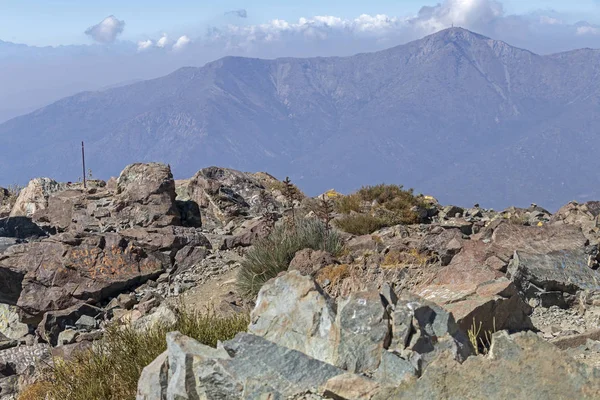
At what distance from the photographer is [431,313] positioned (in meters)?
5.49

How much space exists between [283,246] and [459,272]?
12.2 ft

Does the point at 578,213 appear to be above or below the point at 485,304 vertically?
below

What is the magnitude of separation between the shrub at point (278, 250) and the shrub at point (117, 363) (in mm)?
3470

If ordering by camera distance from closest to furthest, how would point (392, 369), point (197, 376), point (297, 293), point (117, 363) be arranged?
point (392, 369) → point (197, 376) → point (297, 293) → point (117, 363)

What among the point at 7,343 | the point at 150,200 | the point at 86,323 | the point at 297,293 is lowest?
Result: the point at 7,343

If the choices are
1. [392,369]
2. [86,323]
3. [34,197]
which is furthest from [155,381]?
[34,197]

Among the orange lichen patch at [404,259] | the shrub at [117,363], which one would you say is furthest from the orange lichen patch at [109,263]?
the shrub at [117,363]

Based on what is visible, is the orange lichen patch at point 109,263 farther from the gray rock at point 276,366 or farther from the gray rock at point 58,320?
the gray rock at point 276,366

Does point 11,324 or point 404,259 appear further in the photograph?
point 11,324

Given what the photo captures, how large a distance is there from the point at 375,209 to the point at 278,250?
18.8 ft

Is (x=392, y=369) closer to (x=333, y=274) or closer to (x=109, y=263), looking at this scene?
(x=333, y=274)

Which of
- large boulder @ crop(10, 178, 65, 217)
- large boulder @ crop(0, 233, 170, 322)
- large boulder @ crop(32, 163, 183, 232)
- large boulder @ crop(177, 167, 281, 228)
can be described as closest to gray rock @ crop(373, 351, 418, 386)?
large boulder @ crop(0, 233, 170, 322)

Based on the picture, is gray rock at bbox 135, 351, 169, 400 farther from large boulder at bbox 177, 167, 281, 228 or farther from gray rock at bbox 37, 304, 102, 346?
large boulder at bbox 177, 167, 281, 228

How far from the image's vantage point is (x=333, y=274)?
990 cm
